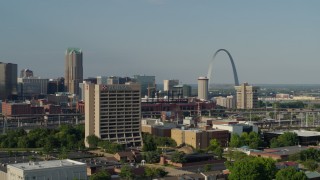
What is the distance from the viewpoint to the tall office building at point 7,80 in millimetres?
95062

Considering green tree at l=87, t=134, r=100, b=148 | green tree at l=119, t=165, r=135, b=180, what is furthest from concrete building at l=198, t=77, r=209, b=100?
green tree at l=119, t=165, r=135, b=180

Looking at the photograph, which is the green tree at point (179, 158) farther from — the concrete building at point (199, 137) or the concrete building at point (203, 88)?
the concrete building at point (203, 88)

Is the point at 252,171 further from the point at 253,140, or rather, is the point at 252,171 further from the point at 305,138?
the point at 305,138

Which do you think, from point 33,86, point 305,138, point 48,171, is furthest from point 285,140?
point 33,86

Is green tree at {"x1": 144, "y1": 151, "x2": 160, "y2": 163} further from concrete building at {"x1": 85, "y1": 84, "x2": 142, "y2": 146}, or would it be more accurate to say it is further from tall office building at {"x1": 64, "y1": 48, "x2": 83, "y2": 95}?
tall office building at {"x1": 64, "y1": 48, "x2": 83, "y2": 95}

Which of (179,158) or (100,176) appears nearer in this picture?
(100,176)

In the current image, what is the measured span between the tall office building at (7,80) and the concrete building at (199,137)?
58.2 m

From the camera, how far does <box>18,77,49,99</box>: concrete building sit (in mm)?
107938

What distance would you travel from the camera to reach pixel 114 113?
42.4m

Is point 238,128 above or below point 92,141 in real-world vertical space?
above

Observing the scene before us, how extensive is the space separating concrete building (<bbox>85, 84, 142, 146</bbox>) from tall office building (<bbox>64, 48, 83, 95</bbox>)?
236ft

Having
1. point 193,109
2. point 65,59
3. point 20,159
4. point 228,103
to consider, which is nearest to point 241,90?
point 228,103

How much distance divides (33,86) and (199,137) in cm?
7601

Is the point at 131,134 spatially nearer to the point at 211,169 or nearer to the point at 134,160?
the point at 134,160
